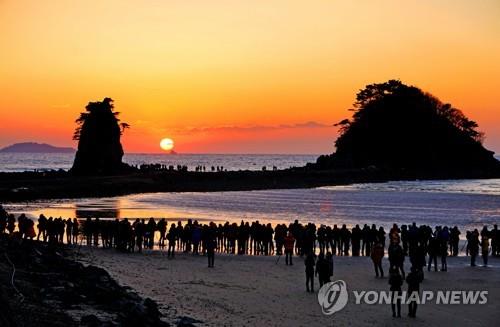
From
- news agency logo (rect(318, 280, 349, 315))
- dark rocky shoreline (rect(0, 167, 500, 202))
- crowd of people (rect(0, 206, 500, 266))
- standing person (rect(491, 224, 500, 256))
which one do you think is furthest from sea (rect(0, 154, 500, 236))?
news agency logo (rect(318, 280, 349, 315))

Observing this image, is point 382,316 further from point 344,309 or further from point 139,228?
point 139,228

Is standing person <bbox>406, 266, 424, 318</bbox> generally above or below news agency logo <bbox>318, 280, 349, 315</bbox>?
→ above

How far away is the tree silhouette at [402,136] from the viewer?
14288 cm

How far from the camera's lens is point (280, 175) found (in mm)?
101000

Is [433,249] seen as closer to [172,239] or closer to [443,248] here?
[443,248]

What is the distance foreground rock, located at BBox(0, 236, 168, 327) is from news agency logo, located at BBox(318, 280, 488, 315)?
17.5ft

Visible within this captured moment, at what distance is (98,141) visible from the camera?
306 feet

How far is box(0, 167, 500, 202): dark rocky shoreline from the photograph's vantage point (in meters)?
66.8

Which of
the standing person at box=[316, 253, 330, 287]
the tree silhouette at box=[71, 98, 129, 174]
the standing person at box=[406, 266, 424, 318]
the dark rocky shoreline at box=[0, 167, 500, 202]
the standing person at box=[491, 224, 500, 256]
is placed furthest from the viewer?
the tree silhouette at box=[71, 98, 129, 174]

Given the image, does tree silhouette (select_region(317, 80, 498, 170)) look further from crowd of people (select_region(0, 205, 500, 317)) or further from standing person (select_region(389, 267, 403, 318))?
standing person (select_region(389, 267, 403, 318))

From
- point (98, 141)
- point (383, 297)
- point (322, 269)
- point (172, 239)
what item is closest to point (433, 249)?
point (383, 297)

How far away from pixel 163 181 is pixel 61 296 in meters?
69.2

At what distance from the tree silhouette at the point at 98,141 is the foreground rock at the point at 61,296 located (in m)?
70.4

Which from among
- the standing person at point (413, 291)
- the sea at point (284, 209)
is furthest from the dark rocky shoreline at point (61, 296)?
the sea at point (284, 209)
